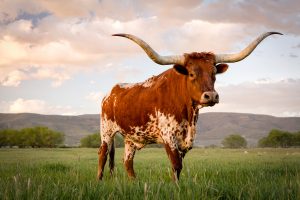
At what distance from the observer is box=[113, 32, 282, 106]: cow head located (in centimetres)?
642

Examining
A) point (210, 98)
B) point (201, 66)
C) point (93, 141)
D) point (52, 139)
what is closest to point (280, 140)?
point (93, 141)

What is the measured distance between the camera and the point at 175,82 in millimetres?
7535

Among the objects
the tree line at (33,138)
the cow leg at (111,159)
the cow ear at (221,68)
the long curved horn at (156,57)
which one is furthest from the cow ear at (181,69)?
the tree line at (33,138)

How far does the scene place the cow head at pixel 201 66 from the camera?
21.1ft

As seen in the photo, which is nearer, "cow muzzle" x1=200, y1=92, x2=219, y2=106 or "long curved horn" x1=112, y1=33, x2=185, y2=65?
"cow muzzle" x1=200, y1=92, x2=219, y2=106

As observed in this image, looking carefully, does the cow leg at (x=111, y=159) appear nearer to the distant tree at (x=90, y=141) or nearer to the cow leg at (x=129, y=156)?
the cow leg at (x=129, y=156)

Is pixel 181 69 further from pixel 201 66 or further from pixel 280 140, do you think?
pixel 280 140

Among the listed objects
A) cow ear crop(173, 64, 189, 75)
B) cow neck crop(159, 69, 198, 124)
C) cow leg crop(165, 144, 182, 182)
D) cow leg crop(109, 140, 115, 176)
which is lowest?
cow leg crop(109, 140, 115, 176)

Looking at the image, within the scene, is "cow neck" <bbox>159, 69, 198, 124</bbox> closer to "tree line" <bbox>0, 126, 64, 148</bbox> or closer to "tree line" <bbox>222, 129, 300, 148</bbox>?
"tree line" <bbox>0, 126, 64, 148</bbox>

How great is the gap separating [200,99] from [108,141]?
4.38 m

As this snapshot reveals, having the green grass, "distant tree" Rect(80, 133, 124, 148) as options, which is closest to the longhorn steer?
the green grass

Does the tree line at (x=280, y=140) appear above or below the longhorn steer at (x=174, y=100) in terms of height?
below

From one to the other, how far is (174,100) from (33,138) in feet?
345

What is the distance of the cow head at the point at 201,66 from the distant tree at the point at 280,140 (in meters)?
106
